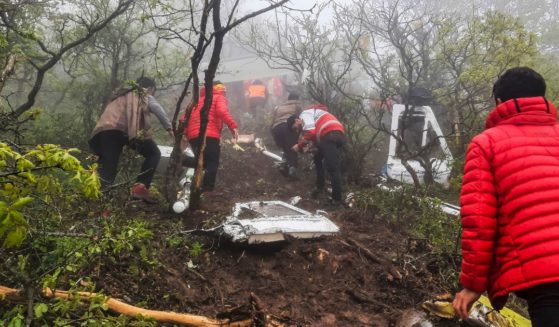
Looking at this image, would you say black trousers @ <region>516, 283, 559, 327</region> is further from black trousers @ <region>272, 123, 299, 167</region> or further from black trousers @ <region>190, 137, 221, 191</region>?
black trousers @ <region>272, 123, 299, 167</region>

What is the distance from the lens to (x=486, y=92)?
7.07 meters

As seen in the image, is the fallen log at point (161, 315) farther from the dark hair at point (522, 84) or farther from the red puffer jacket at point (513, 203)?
the dark hair at point (522, 84)

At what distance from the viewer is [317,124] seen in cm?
566

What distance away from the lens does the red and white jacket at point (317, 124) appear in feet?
18.1

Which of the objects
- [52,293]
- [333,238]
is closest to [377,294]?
[333,238]

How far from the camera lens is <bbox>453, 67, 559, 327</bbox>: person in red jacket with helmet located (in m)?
1.54

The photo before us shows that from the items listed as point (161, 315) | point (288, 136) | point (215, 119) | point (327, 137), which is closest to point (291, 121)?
point (288, 136)

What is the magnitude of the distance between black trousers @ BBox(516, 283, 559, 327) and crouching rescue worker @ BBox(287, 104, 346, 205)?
3820 mm

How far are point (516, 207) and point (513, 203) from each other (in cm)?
2

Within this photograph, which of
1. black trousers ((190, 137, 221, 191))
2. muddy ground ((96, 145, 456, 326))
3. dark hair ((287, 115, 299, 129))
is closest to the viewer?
muddy ground ((96, 145, 456, 326))

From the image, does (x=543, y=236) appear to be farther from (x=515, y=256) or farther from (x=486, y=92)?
(x=486, y=92)

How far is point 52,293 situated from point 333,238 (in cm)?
242

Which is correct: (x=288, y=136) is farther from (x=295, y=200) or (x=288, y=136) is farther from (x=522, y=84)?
(x=522, y=84)

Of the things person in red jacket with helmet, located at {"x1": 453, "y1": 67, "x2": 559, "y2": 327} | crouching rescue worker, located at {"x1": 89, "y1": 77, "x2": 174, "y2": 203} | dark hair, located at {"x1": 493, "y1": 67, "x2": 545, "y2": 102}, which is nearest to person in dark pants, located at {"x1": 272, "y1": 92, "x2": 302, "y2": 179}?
crouching rescue worker, located at {"x1": 89, "y1": 77, "x2": 174, "y2": 203}
